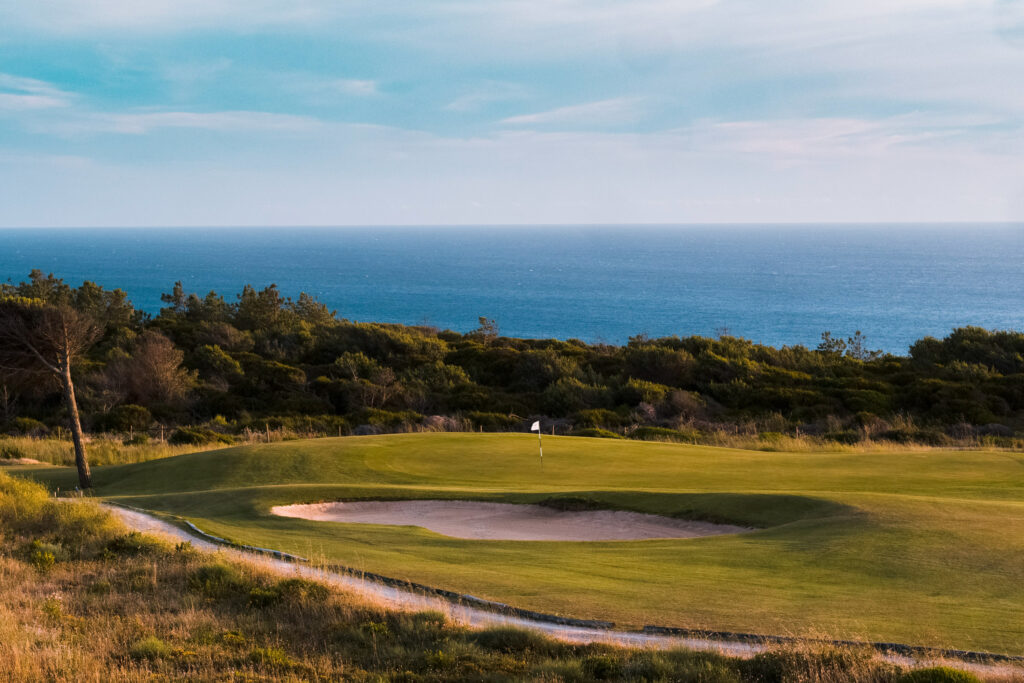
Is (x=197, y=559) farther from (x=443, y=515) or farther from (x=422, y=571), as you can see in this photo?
(x=443, y=515)

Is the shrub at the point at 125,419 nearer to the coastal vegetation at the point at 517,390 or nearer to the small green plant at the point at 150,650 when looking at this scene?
the coastal vegetation at the point at 517,390

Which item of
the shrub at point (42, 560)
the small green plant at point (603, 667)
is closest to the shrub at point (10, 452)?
the shrub at point (42, 560)

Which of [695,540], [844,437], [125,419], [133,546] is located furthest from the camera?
[125,419]

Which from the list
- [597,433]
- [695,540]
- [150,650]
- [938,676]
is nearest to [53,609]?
[150,650]

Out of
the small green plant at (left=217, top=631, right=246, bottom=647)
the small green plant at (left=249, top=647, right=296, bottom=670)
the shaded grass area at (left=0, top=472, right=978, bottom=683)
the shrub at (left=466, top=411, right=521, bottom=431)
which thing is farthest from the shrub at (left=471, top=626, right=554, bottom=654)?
the shrub at (left=466, top=411, right=521, bottom=431)

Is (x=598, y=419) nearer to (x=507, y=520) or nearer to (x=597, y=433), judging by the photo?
(x=597, y=433)
